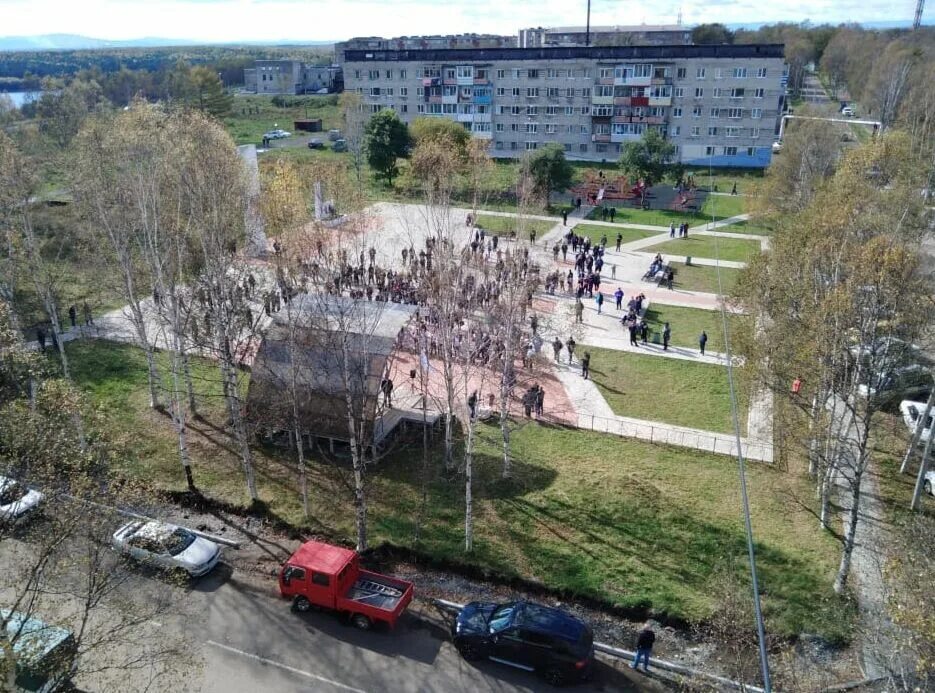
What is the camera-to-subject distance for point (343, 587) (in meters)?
14.9

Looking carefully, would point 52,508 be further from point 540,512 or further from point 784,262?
point 784,262

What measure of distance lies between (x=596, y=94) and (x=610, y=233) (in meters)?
27.1

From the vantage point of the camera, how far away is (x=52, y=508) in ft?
31.8

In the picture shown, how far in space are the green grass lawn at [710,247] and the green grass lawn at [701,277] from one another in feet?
6.89

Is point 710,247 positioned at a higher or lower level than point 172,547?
higher

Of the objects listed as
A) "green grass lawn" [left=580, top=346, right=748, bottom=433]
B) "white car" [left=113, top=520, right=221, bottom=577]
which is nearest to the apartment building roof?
"green grass lawn" [left=580, top=346, right=748, bottom=433]

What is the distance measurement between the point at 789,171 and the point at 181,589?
40.0 metres

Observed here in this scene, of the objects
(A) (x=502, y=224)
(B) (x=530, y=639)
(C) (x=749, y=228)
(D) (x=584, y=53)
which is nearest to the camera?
(B) (x=530, y=639)

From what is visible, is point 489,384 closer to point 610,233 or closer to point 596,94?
point 610,233

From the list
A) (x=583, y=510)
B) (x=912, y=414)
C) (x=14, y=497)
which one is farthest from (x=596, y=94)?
(x=14, y=497)

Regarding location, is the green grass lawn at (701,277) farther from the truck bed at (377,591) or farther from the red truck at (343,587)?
the red truck at (343,587)

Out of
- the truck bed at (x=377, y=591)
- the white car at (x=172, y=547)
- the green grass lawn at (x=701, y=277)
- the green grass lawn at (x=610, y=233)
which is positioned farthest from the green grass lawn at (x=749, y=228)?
the white car at (x=172, y=547)

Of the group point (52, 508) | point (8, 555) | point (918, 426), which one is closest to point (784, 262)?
point (918, 426)

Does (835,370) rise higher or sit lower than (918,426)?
higher
